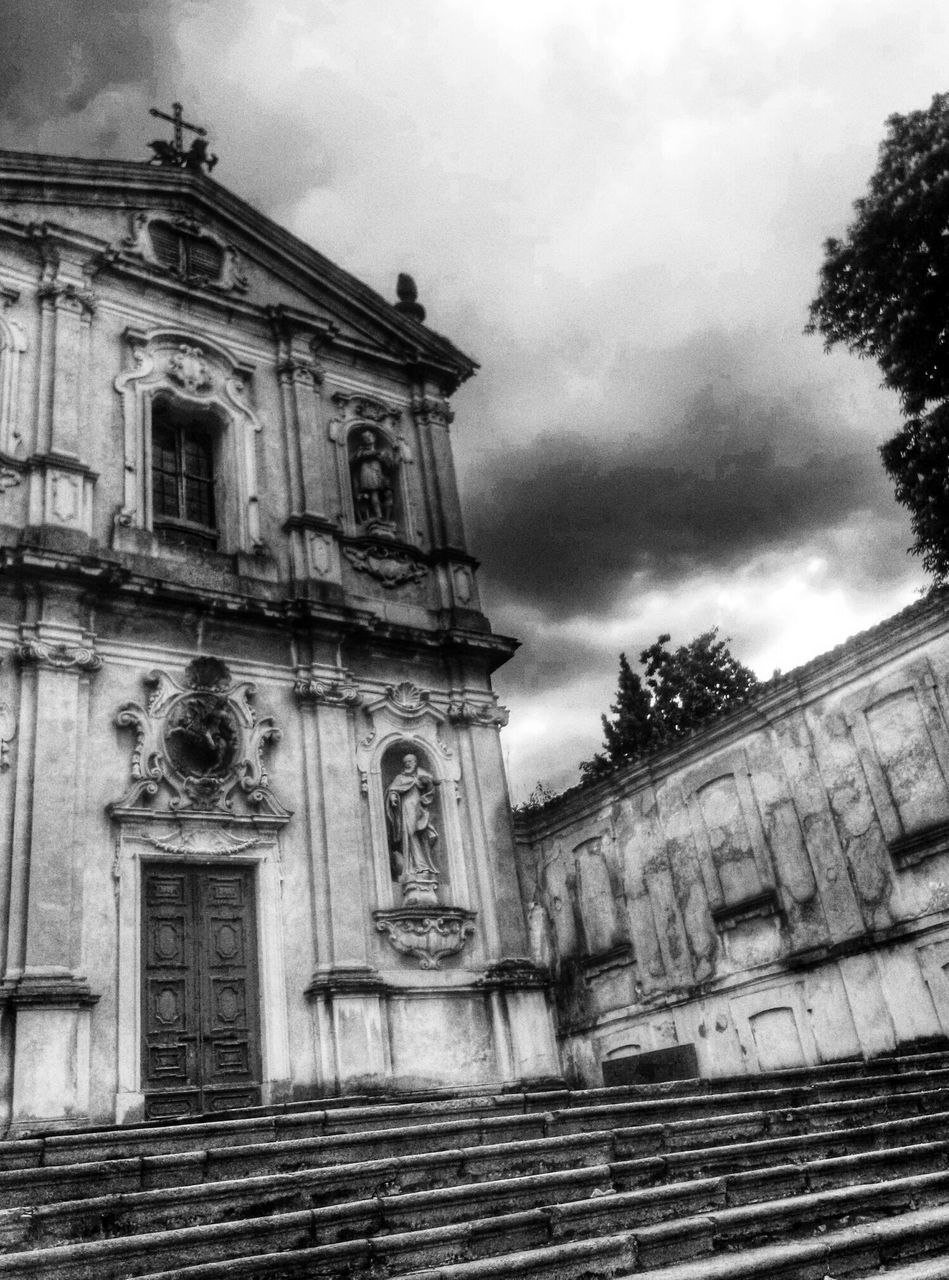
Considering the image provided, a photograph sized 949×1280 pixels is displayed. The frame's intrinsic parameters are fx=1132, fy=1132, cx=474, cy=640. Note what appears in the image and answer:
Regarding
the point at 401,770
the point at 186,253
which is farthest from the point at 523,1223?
the point at 186,253

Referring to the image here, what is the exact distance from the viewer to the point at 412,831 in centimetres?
1507

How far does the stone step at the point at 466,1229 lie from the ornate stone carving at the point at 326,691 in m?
9.12

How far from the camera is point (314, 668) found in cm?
1516

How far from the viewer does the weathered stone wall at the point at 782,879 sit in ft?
45.7

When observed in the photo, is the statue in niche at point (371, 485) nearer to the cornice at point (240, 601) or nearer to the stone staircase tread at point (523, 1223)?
the cornice at point (240, 601)

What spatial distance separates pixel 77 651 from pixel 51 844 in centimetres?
234

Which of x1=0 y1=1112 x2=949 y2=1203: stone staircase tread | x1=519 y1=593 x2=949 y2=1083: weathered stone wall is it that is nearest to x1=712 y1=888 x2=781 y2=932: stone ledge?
x1=519 y1=593 x2=949 y2=1083: weathered stone wall

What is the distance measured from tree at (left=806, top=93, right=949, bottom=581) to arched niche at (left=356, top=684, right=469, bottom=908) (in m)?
6.85

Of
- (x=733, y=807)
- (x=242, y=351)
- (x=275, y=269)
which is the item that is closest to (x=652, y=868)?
(x=733, y=807)

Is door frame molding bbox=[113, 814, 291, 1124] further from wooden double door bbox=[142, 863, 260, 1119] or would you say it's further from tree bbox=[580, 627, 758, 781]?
Result: tree bbox=[580, 627, 758, 781]

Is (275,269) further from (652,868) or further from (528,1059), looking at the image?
(528,1059)

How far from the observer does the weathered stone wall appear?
549 inches

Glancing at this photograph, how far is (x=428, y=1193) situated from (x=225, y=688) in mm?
9094

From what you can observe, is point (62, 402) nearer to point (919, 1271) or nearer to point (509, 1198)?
point (509, 1198)
